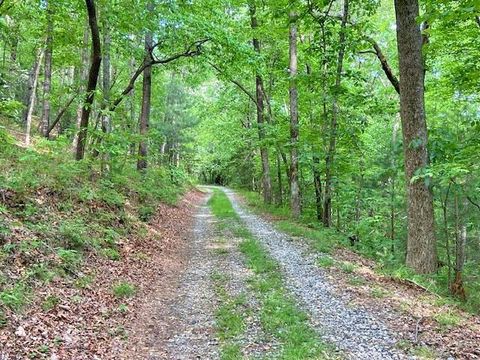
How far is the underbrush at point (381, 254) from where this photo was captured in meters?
7.84

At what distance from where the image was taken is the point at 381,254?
11.9m

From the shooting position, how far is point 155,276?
30.8ft

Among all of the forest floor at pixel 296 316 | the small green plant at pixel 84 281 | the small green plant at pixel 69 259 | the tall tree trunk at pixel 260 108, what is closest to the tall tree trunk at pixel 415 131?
the forest floor at pixel 296 316

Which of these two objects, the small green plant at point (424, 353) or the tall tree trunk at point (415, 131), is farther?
the tall tree trunk at point (415, 131)

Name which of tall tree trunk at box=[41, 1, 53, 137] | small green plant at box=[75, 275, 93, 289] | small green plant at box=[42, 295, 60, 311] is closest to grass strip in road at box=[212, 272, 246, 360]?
small green plant at box=[75, 275, 93, 289]

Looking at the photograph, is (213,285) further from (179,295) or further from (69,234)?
(69,234)

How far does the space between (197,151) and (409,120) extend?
4293 centimetres

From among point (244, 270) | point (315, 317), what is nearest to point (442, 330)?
point (315, 317)

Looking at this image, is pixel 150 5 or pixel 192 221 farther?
pixel 192 221

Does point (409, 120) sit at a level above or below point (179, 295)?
above

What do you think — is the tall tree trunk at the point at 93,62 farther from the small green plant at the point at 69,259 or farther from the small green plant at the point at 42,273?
the small green plant at the point at 42,273

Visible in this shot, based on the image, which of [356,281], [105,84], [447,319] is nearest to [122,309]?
[356,281]

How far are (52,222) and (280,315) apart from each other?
16.5 feet

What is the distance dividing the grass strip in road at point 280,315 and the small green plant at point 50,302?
10.5 ft
